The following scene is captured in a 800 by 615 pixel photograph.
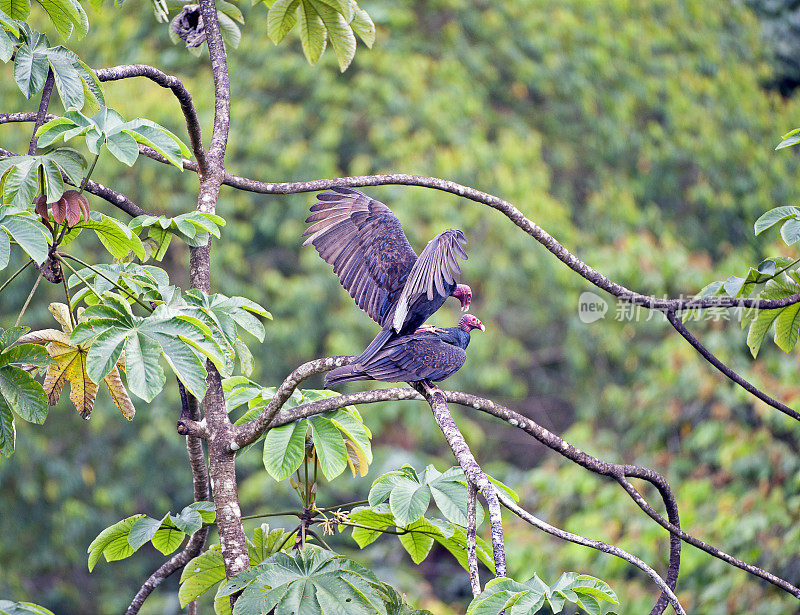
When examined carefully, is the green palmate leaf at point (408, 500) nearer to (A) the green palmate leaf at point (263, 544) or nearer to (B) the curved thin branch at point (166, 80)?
(A) the green palmate leaf at point (263, 544)

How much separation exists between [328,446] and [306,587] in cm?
33

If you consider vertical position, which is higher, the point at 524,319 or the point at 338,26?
the point at 524,319

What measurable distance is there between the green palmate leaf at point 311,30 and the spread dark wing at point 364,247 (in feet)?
1.87

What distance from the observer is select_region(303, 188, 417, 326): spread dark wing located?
83.9 inches

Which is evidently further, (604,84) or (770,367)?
(604,84)

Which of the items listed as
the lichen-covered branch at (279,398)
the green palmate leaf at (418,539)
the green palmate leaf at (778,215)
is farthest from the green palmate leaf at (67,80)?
the green palmate leaf at (778,215)

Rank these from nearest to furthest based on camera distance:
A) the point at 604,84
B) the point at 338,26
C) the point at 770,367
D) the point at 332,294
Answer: the point at 338,26 < the point at 770,367 < the point at 332,294 < the point at 604,84

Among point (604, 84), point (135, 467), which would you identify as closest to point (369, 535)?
point (135, 467)

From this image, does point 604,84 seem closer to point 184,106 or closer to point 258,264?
point 258,264

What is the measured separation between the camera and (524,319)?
6.84 meters

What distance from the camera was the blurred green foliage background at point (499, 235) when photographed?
5.25 meters

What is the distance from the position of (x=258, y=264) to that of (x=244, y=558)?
183 inches

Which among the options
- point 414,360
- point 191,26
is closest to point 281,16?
point 191,26

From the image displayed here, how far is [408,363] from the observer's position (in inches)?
76.5
